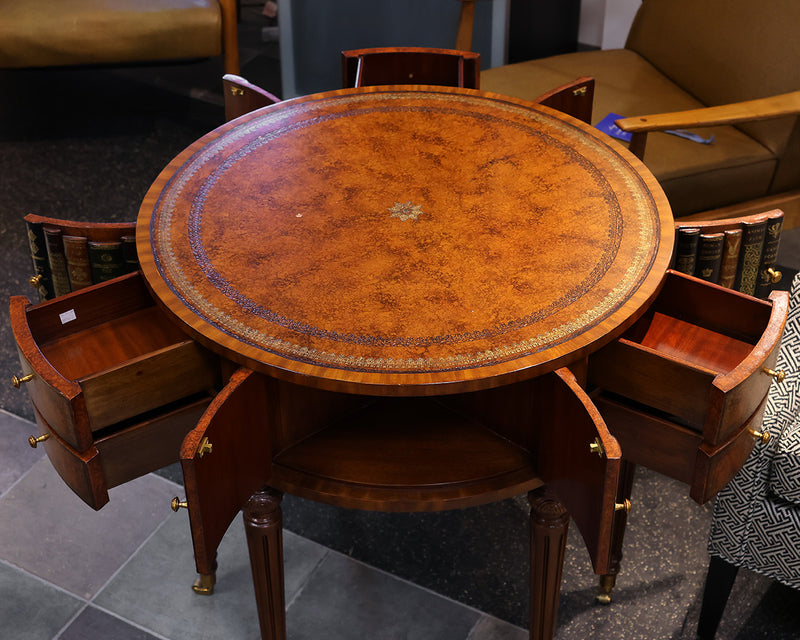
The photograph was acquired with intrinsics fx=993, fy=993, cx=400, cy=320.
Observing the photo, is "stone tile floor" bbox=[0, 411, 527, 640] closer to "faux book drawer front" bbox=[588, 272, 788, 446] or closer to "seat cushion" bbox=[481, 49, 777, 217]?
"faux book drawer front" bbox=[588, 272, 788, 446]

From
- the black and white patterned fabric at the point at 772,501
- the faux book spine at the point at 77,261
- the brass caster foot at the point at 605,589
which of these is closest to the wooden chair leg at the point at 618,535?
the brass caster foot at the point at 605,589

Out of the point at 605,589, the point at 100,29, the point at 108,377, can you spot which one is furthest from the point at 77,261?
the point at 100,29

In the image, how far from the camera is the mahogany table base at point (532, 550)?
1.52m

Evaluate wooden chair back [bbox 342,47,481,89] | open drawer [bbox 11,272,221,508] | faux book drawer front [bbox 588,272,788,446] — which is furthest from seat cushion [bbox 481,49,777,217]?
open drawer [bbox 11,272,221,508]

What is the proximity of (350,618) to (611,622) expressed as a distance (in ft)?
1.64

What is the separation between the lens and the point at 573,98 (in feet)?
6.60

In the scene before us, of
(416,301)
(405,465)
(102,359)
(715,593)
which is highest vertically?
(416,301)

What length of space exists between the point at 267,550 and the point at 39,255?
66 cm

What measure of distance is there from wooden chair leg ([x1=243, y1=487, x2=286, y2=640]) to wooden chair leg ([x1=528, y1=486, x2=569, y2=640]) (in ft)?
1.30

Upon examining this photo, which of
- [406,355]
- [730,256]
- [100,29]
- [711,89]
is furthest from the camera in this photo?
[100,29]

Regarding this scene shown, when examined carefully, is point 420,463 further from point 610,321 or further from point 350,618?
point 350,618

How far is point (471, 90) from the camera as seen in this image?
2023 millimetres

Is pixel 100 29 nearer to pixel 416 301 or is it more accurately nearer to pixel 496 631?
pixel 416 301

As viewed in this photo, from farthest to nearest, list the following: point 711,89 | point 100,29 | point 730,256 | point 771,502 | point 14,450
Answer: point 100,29, point 711,89, point 14,450, point 730,256, point 771,502
